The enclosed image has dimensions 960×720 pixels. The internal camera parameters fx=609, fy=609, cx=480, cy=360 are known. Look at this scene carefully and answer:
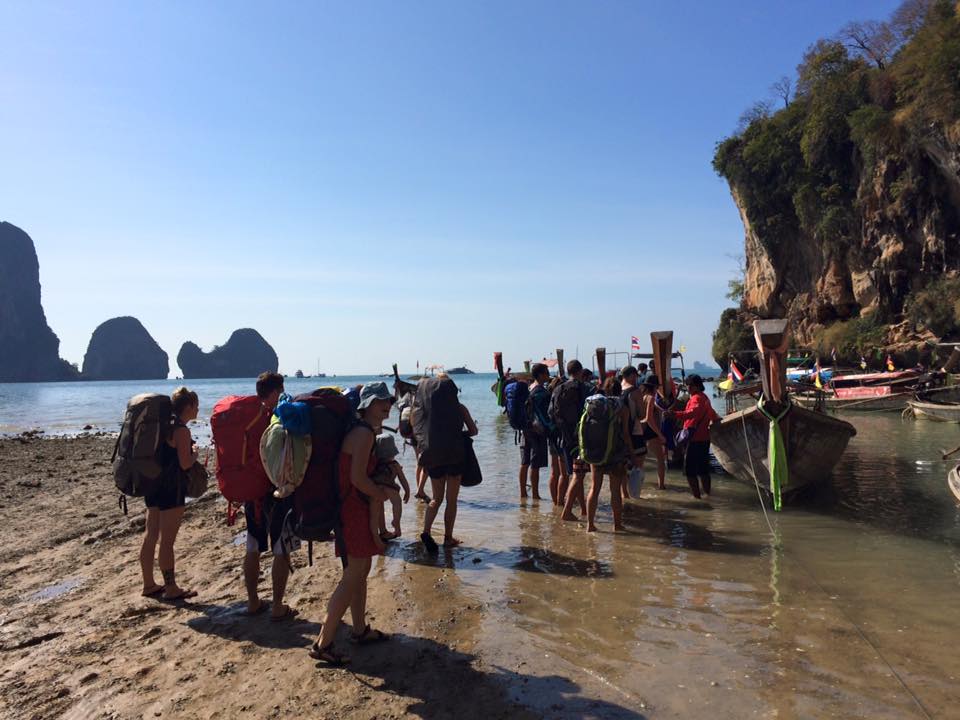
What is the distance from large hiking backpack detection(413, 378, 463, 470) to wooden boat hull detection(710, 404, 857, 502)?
16.0ft

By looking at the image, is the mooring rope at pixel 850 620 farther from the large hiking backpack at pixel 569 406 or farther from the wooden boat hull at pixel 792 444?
the large hiking backpack at pixel 569 406

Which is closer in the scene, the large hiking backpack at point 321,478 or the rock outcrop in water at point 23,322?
the large hiking backpack at point 321,478

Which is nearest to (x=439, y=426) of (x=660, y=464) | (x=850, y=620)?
(x=850, y=620)

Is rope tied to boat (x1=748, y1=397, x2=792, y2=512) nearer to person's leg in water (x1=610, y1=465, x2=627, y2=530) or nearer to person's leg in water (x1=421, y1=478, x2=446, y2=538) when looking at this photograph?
person's leg in water (x1=610, y1=465, x2=627, y2=530)

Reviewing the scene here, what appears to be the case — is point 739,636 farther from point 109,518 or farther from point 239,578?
point 109,518

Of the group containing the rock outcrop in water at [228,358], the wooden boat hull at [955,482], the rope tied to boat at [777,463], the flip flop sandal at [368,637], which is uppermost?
the rock outcrop in water at [228,358]

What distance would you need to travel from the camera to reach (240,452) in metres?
4.63

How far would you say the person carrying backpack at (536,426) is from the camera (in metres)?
8.72

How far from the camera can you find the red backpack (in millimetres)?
4590

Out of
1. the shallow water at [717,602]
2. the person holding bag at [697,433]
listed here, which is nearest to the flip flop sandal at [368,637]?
the shallow water at [717,602]

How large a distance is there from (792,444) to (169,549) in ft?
26.2

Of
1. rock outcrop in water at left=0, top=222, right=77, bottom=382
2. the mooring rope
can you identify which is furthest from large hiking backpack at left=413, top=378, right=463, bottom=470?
rock outcrop in water at left=0, top=222, right=77, bottom=382

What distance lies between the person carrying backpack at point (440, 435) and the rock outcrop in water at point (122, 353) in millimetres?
202190

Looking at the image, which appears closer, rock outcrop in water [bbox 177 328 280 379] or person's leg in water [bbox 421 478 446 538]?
person's leg in water [bbox 421 478 446 538]
